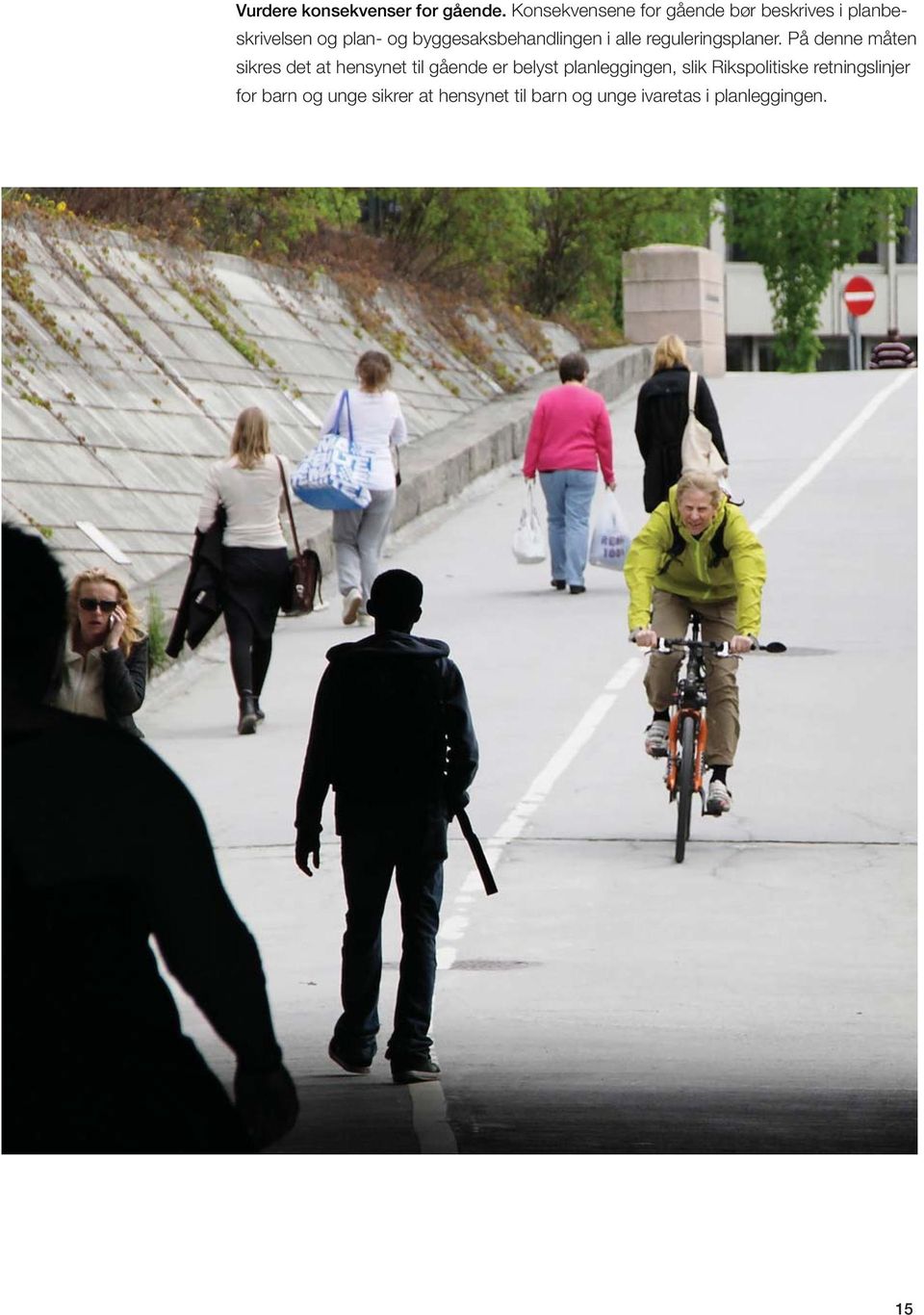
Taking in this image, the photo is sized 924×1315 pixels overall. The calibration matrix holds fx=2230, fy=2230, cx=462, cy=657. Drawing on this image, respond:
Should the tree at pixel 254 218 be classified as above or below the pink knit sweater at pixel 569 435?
above

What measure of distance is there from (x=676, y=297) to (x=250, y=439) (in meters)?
19.9

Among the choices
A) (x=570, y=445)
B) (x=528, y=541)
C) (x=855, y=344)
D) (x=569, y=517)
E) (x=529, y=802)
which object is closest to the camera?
(x=529, y=802)

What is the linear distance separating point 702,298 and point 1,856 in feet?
92.1

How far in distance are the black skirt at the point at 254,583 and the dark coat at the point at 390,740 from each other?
6262mm

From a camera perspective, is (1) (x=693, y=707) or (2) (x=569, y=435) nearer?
(1) (x=693, y=707)

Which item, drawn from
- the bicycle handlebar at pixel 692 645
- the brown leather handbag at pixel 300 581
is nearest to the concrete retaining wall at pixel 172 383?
the brown leather handbag at pixel 300 581

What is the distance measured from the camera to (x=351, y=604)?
15359mm

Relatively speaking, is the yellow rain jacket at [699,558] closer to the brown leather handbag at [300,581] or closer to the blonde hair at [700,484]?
the blonde hair at [700,484]

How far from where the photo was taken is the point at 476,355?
2644 centimetres

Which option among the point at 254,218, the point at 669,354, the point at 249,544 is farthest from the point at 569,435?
the point at 254,218

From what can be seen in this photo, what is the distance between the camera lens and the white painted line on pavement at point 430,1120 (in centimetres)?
584

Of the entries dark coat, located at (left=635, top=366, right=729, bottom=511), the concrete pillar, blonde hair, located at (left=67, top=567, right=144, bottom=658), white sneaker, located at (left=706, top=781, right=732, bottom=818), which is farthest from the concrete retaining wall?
blonde hair, located at (left=67, top=567, right=144, bottom=658)

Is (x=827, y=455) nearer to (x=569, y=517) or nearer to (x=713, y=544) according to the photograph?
(x=569, y=517)
